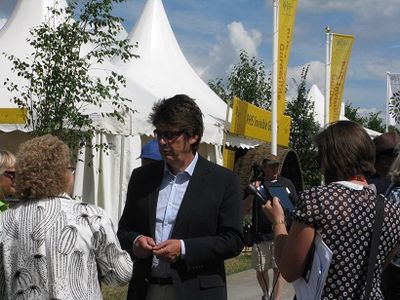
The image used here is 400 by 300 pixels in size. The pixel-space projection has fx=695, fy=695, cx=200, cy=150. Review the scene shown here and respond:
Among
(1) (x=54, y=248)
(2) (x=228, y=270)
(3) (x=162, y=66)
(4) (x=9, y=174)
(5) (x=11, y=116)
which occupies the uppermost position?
(3) (x=162, y=66)

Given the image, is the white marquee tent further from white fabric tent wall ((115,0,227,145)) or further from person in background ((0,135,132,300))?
person in background ((0,135,132,300))

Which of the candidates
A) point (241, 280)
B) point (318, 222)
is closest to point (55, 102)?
point (241, 280)

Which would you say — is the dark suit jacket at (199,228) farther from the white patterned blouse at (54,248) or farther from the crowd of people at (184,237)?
the white patterned blouse at (54,248)

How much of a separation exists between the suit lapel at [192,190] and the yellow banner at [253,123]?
29.1ft

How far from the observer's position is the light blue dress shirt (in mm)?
3564

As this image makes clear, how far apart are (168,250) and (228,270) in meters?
7.49

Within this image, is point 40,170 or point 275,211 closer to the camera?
point 40,170

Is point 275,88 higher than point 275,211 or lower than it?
higher

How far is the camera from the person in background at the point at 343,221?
289 cm

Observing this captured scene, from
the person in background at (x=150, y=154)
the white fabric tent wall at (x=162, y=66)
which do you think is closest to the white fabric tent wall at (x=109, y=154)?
the white fabric tent wall at (x=162, y=66)

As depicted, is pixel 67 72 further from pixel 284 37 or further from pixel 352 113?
pixel 352 113

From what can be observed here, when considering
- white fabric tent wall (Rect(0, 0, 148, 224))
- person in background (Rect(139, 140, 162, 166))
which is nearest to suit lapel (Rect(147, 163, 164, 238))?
person in background (Rect(139, 140, 162, 166))

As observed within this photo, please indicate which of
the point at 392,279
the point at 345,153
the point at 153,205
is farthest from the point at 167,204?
the point at 392,279

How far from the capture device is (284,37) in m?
12.5
